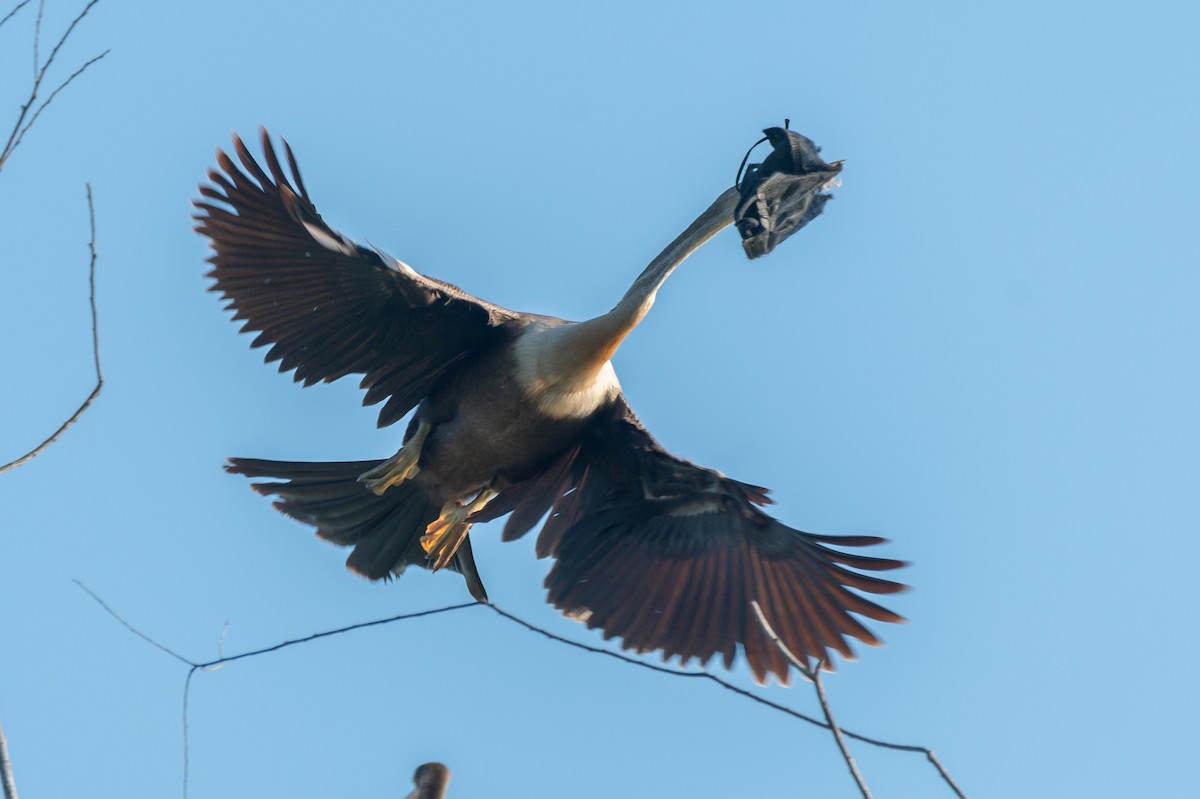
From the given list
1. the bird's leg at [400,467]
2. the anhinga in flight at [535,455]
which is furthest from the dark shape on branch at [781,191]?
the bird's leg at [400,467]

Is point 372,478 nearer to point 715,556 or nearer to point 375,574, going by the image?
point 375,574

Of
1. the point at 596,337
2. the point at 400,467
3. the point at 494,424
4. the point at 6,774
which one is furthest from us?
the point at 400,467

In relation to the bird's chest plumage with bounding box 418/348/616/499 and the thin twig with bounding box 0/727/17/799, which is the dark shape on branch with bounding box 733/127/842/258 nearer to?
the bird's chest plumage with bounding box 418/348/616/499

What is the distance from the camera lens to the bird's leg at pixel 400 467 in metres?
6.41

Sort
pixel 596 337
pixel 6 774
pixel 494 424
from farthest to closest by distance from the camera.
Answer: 1. pixel 494 424
2. pixel 596 337
3. pixel 6 774

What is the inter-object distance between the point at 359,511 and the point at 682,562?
150 centimetres

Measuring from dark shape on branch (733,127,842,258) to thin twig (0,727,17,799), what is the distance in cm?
373

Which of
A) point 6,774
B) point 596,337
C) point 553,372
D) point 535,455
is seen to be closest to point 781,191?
point 596,337

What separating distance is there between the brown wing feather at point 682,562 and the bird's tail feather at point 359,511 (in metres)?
0.44

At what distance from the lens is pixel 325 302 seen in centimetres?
616

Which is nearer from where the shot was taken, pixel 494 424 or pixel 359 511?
pixel 494 424

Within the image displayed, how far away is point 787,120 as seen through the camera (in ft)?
20.4

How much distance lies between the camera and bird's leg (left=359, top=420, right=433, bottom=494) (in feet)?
21.0

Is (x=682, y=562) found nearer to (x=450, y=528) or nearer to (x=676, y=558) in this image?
(x=676, y=558)
